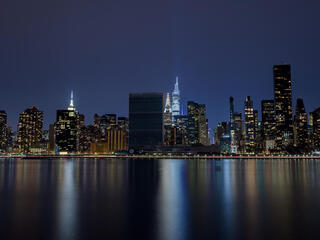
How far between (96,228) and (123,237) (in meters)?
2.98

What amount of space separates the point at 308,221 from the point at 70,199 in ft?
75.7

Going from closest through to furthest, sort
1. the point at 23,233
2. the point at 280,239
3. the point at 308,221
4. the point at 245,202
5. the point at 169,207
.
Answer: the point at 280,239 < the point at 23,233 < the point at 308,221 < the point at 169,207 < the point at 245,202

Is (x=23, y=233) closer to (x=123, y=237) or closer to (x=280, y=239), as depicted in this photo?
(x=123, y=237)

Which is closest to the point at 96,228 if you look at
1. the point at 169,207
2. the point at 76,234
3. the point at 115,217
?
the point at 76,234

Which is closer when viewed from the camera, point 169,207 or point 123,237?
point 123,237

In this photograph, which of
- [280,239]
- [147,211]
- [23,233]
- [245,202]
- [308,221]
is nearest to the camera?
[280,239]

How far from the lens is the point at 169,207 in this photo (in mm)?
31391

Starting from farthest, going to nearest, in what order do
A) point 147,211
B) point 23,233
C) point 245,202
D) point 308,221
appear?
point 245,202, point 147,211, point 308,221, point 23,233

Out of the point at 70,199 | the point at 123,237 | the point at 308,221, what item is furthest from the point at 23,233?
the point at 308,221

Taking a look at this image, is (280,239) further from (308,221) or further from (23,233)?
(23,233)

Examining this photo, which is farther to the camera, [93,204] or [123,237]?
[93,204]

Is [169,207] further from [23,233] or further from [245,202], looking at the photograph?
→ [23,233]

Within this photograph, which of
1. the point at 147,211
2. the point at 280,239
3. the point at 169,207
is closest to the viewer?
the point at 280,239

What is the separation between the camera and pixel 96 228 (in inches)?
893
